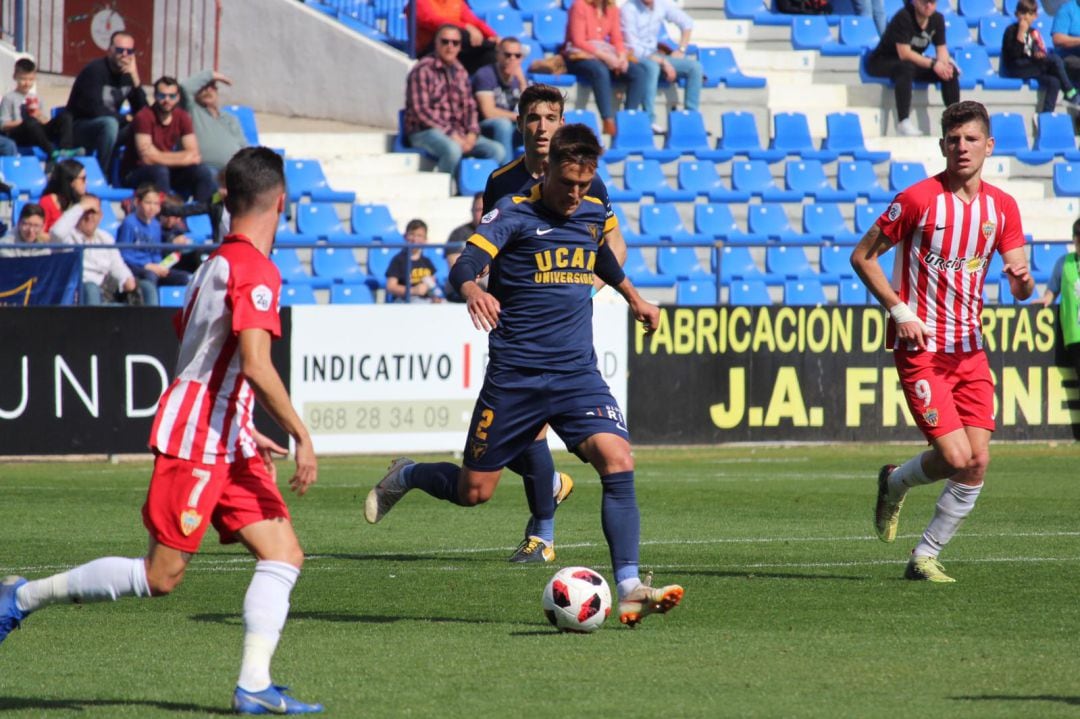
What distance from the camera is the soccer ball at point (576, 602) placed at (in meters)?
7.04

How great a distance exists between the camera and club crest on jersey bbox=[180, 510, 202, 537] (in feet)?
17.9

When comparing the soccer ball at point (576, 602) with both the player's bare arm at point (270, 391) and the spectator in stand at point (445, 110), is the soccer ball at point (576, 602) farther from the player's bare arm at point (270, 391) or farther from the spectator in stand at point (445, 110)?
the spectator in stand at point (445, 110)

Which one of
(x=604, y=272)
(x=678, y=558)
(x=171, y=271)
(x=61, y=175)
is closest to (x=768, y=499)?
(x=678, y=558)

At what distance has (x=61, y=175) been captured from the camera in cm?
1681

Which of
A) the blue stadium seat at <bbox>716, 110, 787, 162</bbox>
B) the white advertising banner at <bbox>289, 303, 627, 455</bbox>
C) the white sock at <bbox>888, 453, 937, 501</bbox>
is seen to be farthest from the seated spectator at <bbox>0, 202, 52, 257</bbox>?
the blue stadium seat at <bbox>716, 110, 787, 162</bbox>

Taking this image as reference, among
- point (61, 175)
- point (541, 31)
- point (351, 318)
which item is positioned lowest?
point (351, 318)

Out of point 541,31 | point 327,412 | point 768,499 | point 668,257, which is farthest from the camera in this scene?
point 541,31

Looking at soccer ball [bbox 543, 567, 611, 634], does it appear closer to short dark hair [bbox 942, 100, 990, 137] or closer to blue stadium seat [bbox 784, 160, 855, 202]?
short dark hair [bbox 942, 100, 990, 137]

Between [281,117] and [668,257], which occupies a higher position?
[281,117]

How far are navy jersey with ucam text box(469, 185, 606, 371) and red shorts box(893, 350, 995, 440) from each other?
5.93ft

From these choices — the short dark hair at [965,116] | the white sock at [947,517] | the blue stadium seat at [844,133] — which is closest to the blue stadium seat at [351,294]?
the blue stadium seat at [844,133]

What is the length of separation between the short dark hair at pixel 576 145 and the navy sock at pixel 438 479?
5.89ft

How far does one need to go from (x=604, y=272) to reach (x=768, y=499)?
5.49m

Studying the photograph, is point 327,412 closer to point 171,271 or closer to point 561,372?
point 171,271
